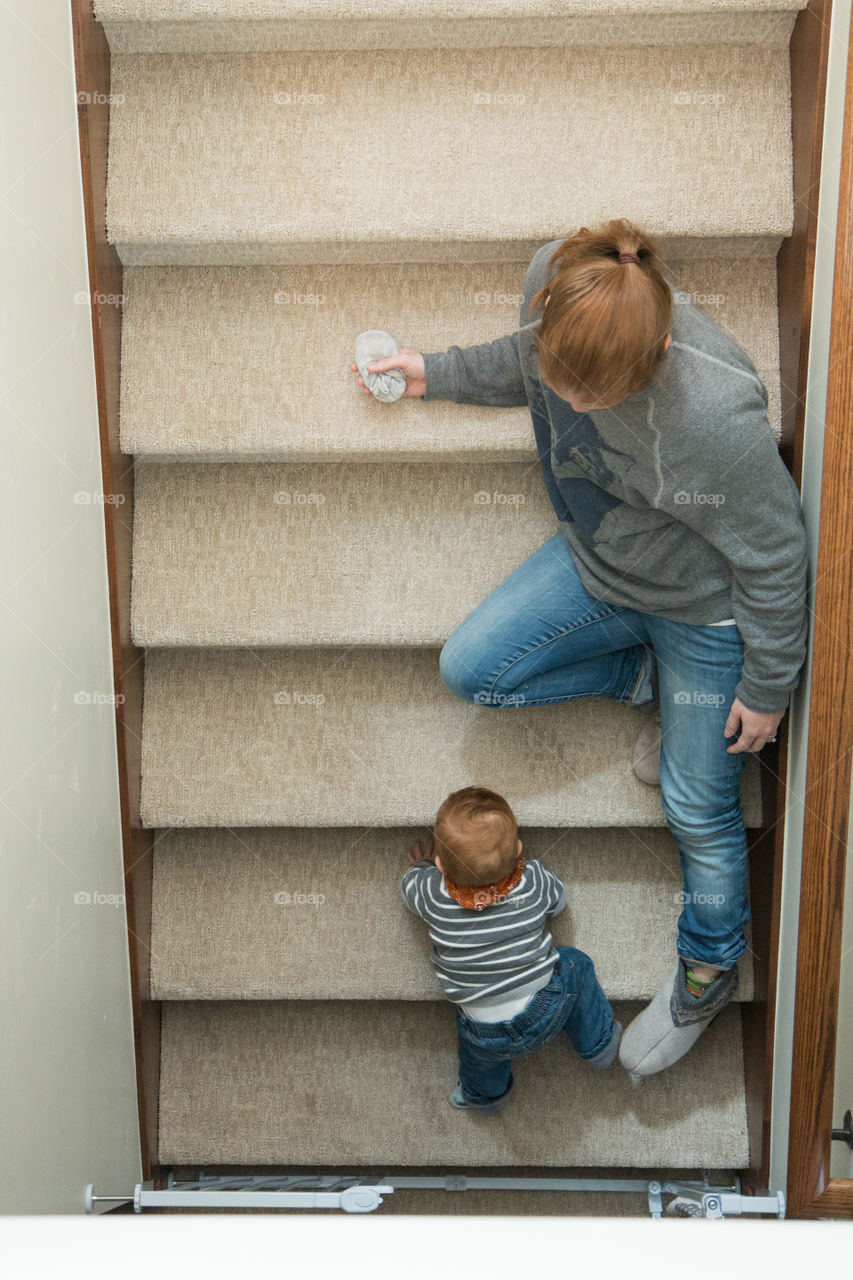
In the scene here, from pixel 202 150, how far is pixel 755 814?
5.18 feet

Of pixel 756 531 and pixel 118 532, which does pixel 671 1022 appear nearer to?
pixel 756 531

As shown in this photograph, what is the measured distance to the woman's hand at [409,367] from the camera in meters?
1.88

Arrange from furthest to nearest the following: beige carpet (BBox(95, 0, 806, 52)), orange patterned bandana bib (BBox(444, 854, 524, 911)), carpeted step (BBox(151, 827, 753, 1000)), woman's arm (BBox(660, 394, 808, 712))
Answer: carpeted step (BBox(151, 827, 753, 1000)) < orange patterned bandana bib (BBox(444, 854, 524, 911)) < beige carpet (BBox(95, 0, 806, 52)) < woman's arm (BBox(660, 394, 808, 712))

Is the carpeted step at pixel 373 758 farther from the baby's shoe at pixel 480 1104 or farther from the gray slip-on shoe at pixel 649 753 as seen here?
the baby's shoe at pixel 480 1104

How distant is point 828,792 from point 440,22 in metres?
1.44

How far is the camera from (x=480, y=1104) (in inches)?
85.7

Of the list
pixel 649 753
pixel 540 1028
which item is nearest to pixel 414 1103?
pixel 540 1028

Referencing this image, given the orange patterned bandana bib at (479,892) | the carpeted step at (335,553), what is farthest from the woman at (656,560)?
the orange patterned bandana bib at (479,892)

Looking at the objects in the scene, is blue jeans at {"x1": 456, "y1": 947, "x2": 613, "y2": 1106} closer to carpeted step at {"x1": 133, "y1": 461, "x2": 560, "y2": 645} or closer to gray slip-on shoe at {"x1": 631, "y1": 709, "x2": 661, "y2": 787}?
gray slip-on shoe at {"x1": 631, "y1": 709, "x2": 661, "y2": 787}

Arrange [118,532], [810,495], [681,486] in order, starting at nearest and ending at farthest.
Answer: [681,486]
[810,495]
[118,532]

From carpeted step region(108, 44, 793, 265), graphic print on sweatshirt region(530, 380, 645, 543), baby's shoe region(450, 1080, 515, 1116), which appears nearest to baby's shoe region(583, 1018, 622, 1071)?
baby's shoe region(450, 1080, 515, 1116)

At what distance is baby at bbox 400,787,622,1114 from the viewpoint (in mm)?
1894

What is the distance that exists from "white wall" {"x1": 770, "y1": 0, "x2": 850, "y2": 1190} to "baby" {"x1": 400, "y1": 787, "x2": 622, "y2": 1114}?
347 millimetres

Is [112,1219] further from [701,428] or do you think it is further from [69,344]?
[69,344]
